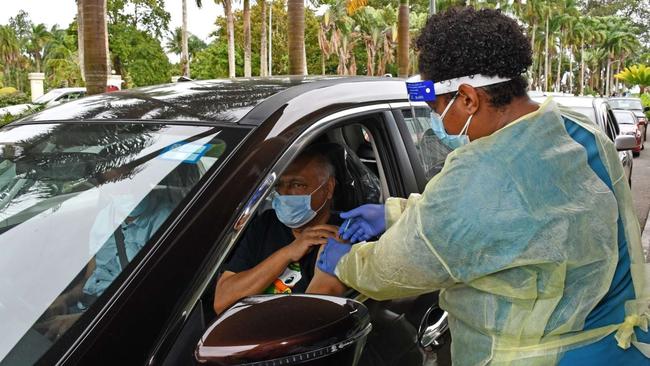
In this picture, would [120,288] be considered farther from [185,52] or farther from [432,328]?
[185,52]

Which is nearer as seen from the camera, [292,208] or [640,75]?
[292,208]

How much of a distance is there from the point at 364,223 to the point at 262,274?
404 millimetres

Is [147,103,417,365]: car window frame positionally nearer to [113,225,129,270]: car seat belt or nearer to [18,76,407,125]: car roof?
[18,76,407,125]: car roof

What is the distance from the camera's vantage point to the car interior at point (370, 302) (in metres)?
1.63

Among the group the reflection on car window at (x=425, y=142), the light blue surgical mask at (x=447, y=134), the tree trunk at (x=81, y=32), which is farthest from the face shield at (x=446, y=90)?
the tree trunk at (x=81, y=32)

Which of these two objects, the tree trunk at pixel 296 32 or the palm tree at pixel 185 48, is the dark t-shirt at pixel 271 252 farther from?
the palm tree at pixel 185 48

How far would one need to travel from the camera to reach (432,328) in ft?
7.88

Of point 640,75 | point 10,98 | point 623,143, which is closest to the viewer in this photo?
point 623,143

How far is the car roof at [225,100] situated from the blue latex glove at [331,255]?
455mm

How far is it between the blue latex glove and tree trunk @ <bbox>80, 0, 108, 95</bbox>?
7637mm

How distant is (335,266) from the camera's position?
1982 millimetres

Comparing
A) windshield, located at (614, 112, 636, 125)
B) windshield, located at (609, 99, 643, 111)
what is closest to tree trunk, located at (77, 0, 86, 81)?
windshield, located at (614, 112, 636, 125)

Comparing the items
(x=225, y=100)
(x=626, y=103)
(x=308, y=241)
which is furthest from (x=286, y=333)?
(x=626, y=103)

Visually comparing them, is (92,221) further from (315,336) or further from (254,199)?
(315,336)
